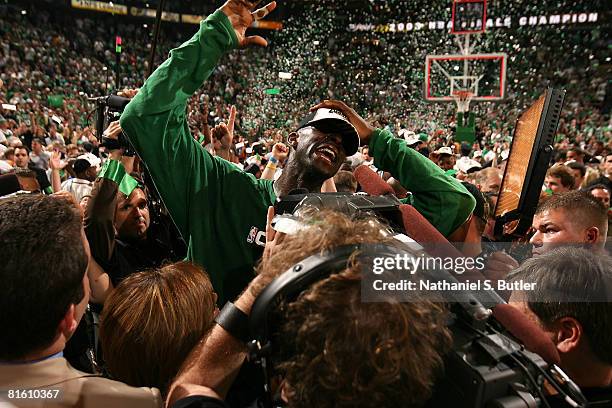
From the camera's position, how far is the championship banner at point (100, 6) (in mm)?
22438

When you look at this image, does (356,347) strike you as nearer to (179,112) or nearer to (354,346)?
(354,346)

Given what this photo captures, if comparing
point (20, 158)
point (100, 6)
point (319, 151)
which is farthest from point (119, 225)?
point (100, 6)

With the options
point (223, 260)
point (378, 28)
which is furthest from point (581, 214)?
point (378, 28)

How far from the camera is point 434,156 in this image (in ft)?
20.3

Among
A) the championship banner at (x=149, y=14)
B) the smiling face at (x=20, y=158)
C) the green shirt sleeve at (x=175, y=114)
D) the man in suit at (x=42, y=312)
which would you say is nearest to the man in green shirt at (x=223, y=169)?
the green shirt sleeve at (x=175, y=114)

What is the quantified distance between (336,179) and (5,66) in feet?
52.7

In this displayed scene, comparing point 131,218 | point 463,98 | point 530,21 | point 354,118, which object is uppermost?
point 530,21

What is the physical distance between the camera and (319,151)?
6.45 feet

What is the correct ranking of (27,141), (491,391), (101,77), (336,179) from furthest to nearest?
1. (101,77)
2. (27,141)
3. (336,179)
4. (491,391)

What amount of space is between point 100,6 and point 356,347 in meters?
25.9

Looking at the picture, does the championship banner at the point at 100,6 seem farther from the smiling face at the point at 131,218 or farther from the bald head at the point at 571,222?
→ the bald head at the point at 571,222

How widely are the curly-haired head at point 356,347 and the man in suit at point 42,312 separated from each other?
437 mm

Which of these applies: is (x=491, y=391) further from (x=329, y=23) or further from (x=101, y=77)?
(x=329, y=23)

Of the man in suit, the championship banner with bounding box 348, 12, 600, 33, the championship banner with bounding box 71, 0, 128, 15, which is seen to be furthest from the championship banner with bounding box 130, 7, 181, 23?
the man in suit
